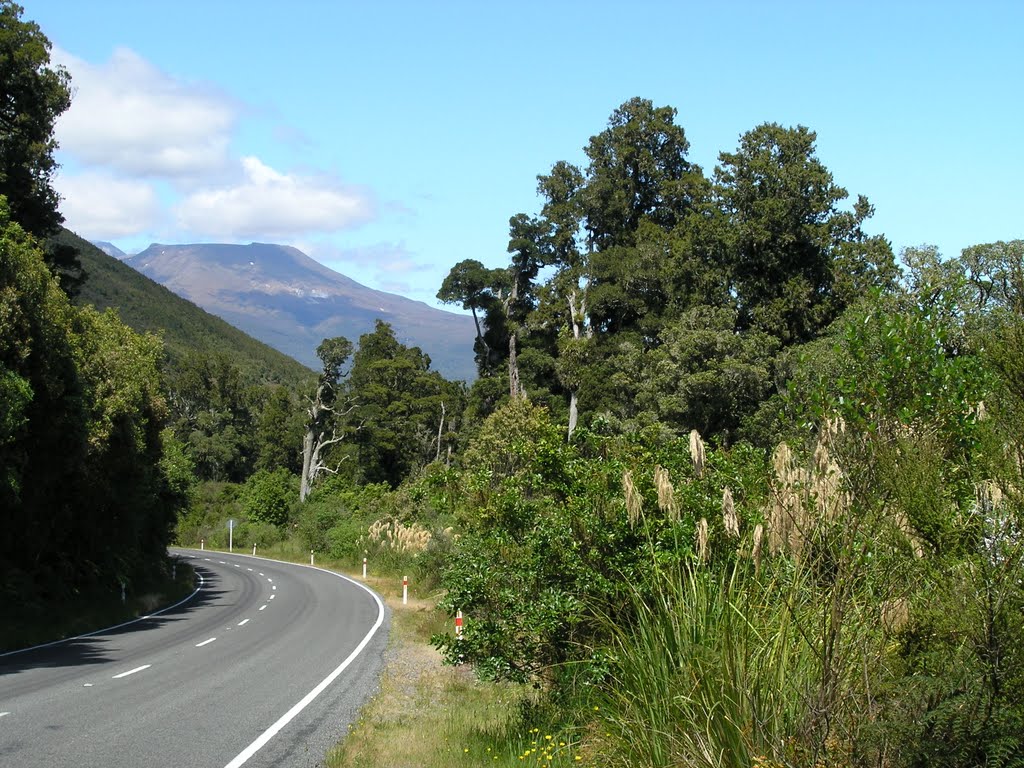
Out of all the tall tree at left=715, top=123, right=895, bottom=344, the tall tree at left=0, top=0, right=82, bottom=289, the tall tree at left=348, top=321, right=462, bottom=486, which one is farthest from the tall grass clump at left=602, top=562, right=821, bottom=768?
the tall tree at left=348, top=321, right=462, bottom=486

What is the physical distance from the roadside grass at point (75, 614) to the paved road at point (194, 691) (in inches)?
28.7

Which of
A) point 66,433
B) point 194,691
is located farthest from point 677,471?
point 66,433

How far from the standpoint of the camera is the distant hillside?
127000mm

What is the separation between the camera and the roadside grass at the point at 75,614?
63.9 feet

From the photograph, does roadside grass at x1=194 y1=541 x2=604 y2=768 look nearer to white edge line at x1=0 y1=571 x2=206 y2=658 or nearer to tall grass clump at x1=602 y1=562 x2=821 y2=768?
tall grass clump at x1=602 y1=562 x2=821 y2=768

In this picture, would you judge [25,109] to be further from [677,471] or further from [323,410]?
[323,410]

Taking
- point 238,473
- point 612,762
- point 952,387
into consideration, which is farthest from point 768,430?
point 238,473

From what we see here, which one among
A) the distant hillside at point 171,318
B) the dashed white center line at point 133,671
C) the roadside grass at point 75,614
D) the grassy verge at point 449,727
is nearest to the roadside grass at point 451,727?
the grassy verge at point 449,727

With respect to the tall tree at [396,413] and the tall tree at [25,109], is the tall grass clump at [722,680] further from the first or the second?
the tall tree at [396,413]

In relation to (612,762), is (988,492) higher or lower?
higher

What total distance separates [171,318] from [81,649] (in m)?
128

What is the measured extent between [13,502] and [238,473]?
74.3 meters

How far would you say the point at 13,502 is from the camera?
2016 cm

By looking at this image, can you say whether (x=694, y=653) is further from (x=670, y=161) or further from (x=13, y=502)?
(x=670, y=161)
